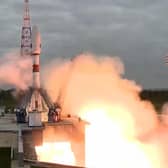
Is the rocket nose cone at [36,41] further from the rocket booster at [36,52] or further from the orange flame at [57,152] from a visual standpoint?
the orange flame at [57,152]

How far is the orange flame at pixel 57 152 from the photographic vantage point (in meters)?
21.9

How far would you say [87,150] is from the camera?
25.7 m

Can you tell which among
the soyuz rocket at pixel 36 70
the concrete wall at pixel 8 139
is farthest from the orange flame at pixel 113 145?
the concrete wall at pixel 8 139

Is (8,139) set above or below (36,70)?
below

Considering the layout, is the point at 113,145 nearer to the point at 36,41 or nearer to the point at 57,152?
the point at 57,152

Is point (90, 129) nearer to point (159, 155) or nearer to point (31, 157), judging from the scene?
point (159, 155)

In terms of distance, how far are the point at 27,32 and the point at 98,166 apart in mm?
12472

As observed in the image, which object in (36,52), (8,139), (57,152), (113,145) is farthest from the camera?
(113,145)

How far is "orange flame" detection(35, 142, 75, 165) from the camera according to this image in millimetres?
21870

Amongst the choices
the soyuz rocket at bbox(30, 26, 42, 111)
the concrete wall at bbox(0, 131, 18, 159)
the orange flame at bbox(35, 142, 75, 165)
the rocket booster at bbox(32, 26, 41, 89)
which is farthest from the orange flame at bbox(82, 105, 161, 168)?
the concrete wall at bbox(0, 131, 18, 159)

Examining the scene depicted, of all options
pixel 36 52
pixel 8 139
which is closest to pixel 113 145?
pixel 36 52

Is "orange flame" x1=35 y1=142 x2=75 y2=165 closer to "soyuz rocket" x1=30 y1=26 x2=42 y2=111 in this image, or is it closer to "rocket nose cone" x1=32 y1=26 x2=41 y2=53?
"soyuz rocket" x1=30 y1=26 x2=42 y2=111

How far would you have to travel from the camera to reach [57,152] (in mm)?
22922

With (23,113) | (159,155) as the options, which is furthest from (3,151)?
(159,155)
